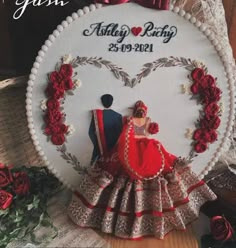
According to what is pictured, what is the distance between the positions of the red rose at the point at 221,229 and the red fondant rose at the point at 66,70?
36 cm

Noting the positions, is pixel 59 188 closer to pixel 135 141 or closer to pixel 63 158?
pixel 63 158

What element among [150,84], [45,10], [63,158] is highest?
[45,10]

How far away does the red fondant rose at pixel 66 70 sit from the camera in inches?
25.6

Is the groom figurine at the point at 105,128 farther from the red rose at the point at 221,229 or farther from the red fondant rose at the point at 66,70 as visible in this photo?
the red rose at the point at 221,229

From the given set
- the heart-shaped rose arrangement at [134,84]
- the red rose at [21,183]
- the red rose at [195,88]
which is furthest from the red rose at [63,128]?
the red rose at [195,88]

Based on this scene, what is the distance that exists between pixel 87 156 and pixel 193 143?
195 mm

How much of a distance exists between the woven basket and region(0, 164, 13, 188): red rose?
7 centimetres

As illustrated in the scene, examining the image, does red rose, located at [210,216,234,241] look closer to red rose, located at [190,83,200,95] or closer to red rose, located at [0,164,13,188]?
red rose, located at [190,83,200,95]

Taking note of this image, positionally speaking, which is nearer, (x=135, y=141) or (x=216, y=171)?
(x=135, y=141)

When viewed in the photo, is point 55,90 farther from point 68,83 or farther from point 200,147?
point 200,147

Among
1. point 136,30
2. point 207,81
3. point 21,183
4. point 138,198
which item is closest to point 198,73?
point 207,81

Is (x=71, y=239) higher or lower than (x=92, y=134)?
lower

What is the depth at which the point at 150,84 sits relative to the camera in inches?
26.0

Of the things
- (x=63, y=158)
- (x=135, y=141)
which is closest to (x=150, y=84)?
Result: (x=135, y=141)
